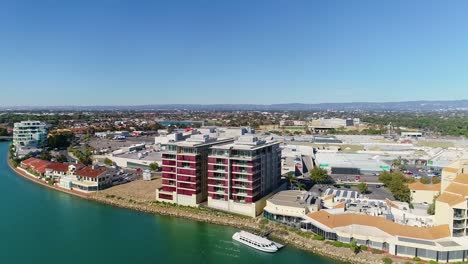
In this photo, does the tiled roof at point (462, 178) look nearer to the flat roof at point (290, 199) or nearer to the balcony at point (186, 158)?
the flat roof at point (290, 199)

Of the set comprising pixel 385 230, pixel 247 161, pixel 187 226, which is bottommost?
pixel 187 226

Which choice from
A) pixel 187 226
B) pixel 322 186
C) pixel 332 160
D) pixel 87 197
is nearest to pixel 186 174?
pixel 187 226

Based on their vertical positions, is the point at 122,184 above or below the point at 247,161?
below

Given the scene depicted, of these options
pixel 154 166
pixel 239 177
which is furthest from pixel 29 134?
pixel 239 177

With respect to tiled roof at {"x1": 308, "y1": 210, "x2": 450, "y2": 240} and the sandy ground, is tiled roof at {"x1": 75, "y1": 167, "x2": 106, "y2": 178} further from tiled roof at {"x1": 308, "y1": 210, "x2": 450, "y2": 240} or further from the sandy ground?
tiled roof at {"x1": 308, "y1": 210, "x2": 450, "y2": 240}

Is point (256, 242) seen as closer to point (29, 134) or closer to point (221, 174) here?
point (221, 174)

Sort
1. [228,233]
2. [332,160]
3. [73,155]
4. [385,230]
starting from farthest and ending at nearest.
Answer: [73,155] < [332,160] < [228,233] < [385,230]

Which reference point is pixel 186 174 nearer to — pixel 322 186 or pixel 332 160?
pixel 322 186
